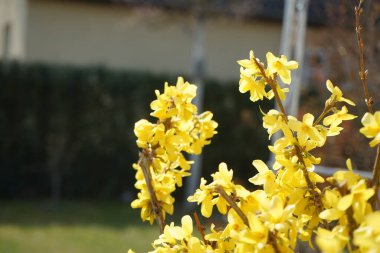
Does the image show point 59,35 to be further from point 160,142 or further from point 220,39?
point 160,142

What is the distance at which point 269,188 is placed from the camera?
5.57ft

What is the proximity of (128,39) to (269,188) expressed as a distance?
1125 centimetres

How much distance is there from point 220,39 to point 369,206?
39.1 feet

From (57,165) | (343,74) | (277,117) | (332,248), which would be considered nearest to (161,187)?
(277,117)

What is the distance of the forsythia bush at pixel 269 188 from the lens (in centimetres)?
140

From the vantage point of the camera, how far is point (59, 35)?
12.4 metres

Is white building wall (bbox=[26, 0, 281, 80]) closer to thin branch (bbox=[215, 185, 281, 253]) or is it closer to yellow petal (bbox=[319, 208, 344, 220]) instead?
thin branch (bbox=[215, 185, 281, 253])

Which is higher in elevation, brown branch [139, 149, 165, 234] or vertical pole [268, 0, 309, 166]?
vertical pole [268, 0, 309, 166]

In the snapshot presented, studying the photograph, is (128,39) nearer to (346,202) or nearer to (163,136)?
(163,136)

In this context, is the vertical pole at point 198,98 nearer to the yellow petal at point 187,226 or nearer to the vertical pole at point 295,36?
the vertical pole at point 295,36

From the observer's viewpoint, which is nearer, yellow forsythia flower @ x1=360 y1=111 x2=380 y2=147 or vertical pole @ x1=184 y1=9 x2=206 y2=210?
yellow forsythia flower @ x1=360 y1=111 x2=380 y2=147

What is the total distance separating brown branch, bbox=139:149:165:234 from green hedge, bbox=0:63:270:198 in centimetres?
772

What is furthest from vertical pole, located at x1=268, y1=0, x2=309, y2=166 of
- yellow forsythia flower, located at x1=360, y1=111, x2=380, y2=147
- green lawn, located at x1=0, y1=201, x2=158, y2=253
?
yellow forsythia flower, located at x1=360, y1=111, x2=380, y2=147

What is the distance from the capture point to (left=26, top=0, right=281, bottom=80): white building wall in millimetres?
12258
